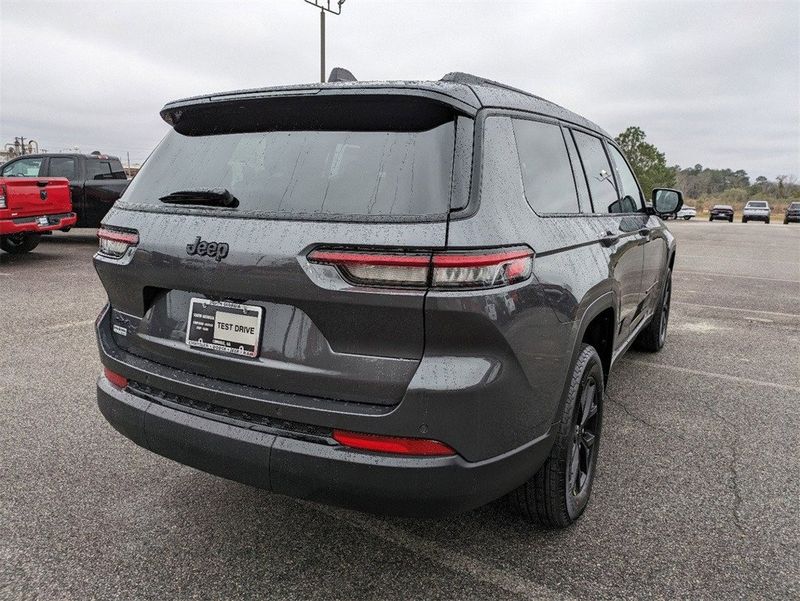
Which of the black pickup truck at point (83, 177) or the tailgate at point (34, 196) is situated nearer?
the tailgate at point (34, 196)

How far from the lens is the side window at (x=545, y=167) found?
2.29 meters

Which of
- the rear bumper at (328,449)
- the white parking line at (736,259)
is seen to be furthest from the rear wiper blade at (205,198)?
the white parking line at (736,259)

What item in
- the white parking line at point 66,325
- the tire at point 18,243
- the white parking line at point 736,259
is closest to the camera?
the white parking line at point 66,325

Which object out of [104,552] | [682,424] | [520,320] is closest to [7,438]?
[104,552]

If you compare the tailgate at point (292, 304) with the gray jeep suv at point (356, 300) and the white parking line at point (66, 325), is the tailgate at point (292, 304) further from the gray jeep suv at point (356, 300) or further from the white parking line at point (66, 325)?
the white parking line at point (66, 325)

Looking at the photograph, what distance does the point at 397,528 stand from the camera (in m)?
2.55

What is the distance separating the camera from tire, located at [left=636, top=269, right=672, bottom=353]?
527 centimetres

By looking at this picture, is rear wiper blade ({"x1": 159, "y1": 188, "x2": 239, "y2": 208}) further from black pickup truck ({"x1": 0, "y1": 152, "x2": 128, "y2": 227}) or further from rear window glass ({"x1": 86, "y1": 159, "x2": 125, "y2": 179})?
rear window glass ({"x1": 86, "y1": 159, "x2": 125, "y2": 179})

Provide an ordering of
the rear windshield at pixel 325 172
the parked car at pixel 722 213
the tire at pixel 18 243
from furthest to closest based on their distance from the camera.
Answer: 1. the parked car at pixel 722 213
2. the tire at pixel 18 243
3. the rear windshield at pixel 325 172

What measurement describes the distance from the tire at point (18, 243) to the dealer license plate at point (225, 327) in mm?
10389

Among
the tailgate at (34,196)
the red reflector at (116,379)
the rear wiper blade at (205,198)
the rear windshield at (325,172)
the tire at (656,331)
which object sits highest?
the rear windshield at (325,172)

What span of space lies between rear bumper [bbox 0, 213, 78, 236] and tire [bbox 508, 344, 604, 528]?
31.7ft

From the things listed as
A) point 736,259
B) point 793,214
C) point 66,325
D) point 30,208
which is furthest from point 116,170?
point 793,214

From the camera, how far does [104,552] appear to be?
2.32 metres
